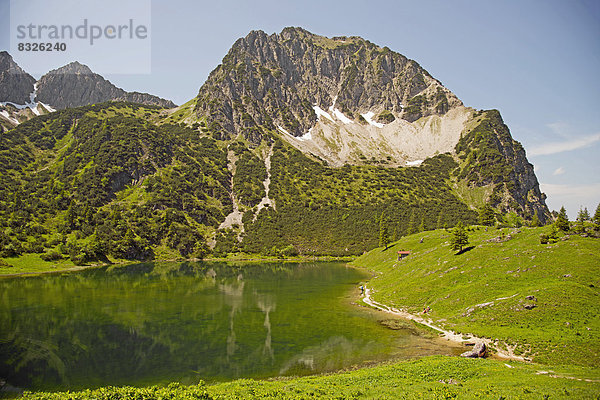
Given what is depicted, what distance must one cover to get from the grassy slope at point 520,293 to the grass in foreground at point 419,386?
8.71 metres

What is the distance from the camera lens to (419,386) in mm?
25250

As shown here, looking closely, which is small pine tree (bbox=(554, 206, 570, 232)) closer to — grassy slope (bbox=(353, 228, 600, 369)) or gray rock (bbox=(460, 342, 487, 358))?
grassy slope (bbox=(353, 228, 600, 369))

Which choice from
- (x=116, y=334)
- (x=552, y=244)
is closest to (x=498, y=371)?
(x=552, y=244)

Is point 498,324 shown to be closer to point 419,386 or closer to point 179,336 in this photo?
point 419,386

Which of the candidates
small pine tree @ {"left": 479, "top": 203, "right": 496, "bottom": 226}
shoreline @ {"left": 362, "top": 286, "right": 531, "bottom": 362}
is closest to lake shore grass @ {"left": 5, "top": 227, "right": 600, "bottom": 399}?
shoreline @ {"left": 362, "top": 286, "right": 531, "bottom": 362}

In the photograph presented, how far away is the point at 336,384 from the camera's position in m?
28.5

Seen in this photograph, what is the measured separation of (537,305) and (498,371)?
867 inches

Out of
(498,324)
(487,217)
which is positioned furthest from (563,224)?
(487,217)

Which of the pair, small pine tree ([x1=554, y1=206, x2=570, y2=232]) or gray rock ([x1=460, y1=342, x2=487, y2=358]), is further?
small pine tree ([x1=554, y1=206, x2=570, y2=232])

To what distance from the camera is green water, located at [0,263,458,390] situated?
36.7 m

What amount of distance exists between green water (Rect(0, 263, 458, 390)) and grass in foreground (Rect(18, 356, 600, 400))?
8278mm

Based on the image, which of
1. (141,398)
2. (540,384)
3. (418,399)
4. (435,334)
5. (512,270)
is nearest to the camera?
(141,398)

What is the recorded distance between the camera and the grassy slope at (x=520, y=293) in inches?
1435

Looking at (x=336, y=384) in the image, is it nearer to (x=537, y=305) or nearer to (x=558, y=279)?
(x=537, y=305)
